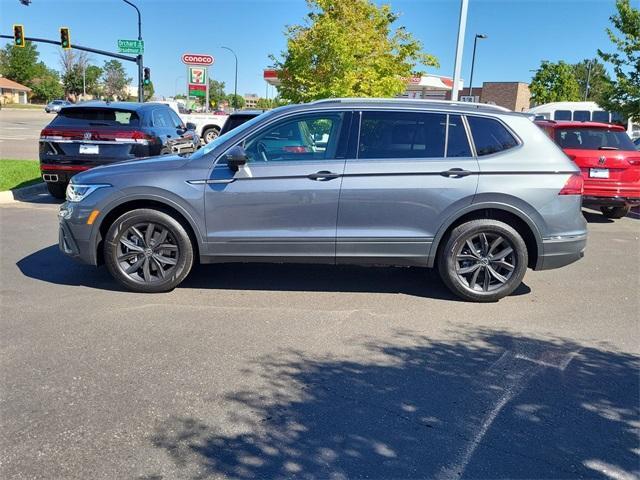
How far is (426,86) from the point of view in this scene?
134ft

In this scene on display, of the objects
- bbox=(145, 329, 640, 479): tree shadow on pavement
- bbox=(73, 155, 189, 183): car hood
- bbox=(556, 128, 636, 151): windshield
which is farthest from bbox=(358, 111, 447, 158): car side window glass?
bbox=(556, 128, 636, 151): windshield

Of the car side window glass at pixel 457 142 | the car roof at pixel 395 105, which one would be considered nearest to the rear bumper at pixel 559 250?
the car side window glass at pixel 457 142

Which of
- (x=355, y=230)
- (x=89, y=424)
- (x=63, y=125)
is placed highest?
(x=63, y=125)

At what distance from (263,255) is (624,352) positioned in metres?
3.14

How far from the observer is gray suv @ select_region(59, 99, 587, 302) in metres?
4.88

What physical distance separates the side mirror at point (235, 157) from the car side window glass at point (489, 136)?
7.15 feet

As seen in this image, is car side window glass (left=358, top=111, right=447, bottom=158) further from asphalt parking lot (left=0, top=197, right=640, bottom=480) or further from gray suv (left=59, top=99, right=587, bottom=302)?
asphalt parking lot (left=0, top=197, right=640, bottom=480)

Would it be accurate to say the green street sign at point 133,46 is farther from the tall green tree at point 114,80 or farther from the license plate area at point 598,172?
the tall green tree at point 114,80

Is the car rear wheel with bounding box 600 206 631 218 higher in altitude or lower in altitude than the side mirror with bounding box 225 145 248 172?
lower

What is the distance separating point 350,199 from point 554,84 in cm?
5006

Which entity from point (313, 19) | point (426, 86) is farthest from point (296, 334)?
point (426, 86)

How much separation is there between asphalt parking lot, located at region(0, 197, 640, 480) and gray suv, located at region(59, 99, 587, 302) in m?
0.43

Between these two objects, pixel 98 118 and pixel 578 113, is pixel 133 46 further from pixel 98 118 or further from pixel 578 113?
pixel 578 113

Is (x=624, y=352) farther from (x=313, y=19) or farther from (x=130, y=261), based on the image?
(x=313, y=19)
